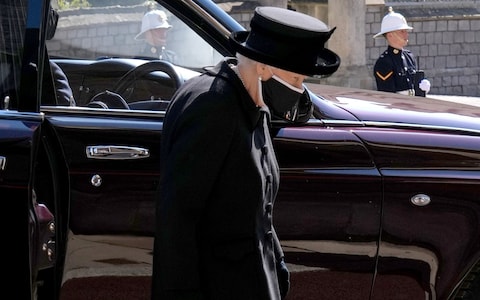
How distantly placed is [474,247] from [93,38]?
71.8 inches

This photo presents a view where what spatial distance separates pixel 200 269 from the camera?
8.80 feet

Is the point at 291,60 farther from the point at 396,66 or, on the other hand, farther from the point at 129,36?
the point at 396,66

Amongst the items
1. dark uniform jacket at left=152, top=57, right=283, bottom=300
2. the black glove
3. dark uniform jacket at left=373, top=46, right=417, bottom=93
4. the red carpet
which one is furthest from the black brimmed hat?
dark uniform jacket at left=373, top=46, right=417, bottom=93

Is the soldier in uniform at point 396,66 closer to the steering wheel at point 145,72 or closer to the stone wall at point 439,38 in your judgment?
the steering wheel at point 145,72

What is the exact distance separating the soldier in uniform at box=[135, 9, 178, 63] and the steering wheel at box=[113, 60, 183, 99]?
3 cm

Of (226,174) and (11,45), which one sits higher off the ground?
(11,45)

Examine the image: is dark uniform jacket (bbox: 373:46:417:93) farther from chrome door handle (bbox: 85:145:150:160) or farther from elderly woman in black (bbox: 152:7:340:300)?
elderly woman in black (bbox: 152:7:340:300)

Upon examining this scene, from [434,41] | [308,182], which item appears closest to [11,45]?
[308,182]

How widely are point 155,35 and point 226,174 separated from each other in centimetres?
136

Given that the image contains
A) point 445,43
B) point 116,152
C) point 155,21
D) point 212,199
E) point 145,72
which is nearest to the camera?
point 212,199

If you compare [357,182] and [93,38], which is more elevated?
[93,38]

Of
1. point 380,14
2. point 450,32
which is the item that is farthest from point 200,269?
point 450,32

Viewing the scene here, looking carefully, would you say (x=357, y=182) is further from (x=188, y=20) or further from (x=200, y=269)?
(x=200, y=269)

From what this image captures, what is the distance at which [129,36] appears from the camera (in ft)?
13.4
